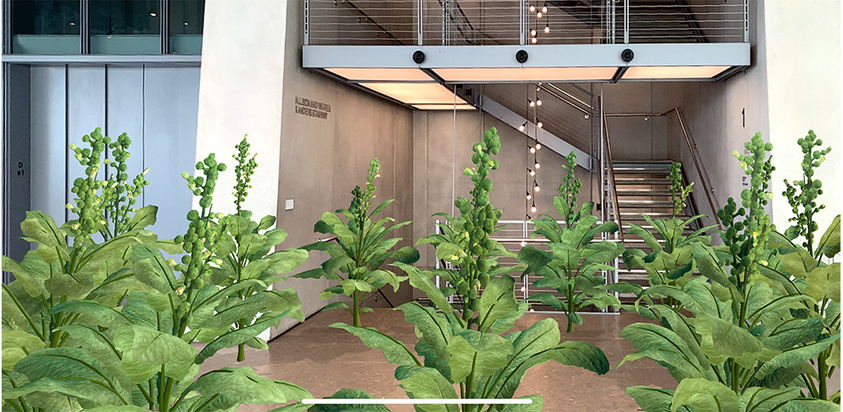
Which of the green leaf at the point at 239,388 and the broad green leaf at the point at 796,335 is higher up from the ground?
the broad green leaf at the point at 796,335

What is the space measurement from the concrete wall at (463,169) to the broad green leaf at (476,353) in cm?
906

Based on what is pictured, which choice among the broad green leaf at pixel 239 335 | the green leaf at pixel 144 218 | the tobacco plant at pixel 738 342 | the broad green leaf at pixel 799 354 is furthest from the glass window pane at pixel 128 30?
the broad green leaf at pixel 799 354

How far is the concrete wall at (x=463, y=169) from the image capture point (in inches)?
449

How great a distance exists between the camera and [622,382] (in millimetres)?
4422

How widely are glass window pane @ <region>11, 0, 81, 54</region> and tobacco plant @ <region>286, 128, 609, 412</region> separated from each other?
6.56 m

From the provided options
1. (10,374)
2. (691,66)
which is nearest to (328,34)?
(691,66)

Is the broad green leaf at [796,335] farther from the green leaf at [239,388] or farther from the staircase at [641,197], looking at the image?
the staircase at [641,197]

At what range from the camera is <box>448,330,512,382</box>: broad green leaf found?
2.03 m

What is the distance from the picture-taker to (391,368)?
486 cm

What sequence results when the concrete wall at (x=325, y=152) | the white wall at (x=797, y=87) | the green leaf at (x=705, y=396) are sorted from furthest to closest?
the concrete wall at (x=325, y=152) < the white wall at (x=797, y=87) < the green leaf at (x=705, y=396)

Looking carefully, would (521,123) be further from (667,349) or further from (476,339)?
(476,339)

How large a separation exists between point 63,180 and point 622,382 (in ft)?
20.7

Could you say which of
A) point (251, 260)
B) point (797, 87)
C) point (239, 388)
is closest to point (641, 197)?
point (797, 87)

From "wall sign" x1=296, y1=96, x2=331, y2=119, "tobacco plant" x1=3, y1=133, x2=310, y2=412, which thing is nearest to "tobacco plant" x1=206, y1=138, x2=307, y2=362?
"tobacco plant" x1=3, y1=133, x2=310, y2=412
